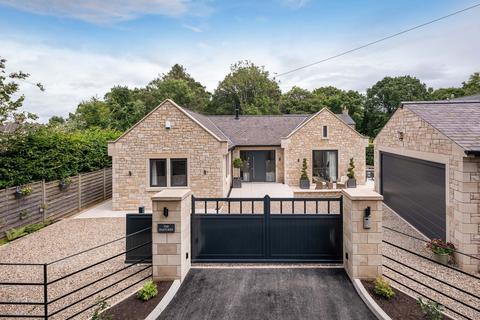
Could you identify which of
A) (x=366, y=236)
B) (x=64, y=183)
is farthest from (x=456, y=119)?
(x=64, y=183)

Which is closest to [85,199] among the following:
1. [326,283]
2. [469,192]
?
[326,283]

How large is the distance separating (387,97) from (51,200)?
4891cm

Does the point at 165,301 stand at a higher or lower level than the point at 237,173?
lower

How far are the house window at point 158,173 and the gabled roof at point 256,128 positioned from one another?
669 centimetres

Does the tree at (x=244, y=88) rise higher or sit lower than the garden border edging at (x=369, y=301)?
higher

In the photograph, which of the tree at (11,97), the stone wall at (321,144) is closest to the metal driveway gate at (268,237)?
the tree at (11,97)

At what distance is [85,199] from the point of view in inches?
538

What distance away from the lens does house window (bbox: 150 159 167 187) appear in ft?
43.3

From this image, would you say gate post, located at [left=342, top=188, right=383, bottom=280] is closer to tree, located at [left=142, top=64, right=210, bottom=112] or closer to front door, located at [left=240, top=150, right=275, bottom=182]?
front door, located at [left=240, top=150, right=275, bottom=182]

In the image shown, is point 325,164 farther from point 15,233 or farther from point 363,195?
point 15,233

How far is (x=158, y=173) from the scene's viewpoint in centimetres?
1327

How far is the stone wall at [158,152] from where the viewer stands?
13.0 meters

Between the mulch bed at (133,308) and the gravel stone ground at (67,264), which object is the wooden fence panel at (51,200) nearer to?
the gravel stone ground at (67,264)

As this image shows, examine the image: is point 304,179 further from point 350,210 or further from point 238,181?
point 350,210
